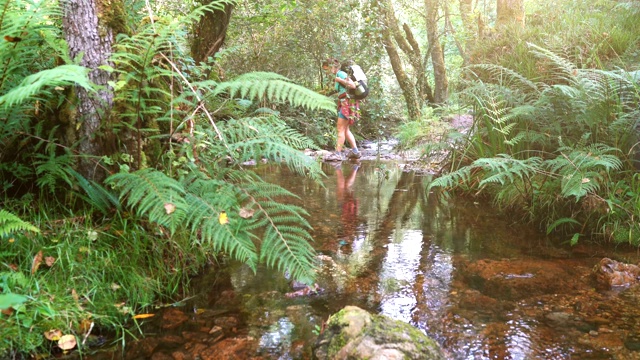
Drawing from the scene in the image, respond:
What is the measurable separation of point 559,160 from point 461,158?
1.64 meters

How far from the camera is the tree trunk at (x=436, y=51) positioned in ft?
45.6

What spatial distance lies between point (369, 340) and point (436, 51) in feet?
46.7

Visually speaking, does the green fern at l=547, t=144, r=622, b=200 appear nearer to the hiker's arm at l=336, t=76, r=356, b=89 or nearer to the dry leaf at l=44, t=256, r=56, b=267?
the dry leaf at l=44, t=256, r=56, b=267

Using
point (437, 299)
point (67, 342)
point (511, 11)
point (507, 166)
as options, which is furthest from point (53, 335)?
point (511, 11)

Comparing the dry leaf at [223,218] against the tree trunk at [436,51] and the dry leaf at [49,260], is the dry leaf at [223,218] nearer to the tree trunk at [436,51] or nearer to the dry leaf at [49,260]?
the dry leaf at [49,260]

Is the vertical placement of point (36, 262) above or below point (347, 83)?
below

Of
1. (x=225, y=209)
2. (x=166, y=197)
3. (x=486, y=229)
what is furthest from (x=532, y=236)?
(x=166, y=197)

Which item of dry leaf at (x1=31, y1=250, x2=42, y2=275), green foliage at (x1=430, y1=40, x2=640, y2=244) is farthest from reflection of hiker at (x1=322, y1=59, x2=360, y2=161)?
dry leaf at (x1=31, y1=250, x2=42, y2=275)

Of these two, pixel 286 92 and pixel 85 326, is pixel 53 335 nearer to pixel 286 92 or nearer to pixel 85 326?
pixel 85 326

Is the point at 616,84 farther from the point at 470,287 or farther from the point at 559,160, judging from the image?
the point at 470,287

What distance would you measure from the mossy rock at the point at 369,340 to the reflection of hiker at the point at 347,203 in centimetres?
214

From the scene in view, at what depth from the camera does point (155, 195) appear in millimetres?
2297

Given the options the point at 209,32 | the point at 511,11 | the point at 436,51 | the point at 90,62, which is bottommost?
the point at 90,62

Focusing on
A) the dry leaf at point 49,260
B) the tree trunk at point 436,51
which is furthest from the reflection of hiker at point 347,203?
the tree trunk at point 436,51
